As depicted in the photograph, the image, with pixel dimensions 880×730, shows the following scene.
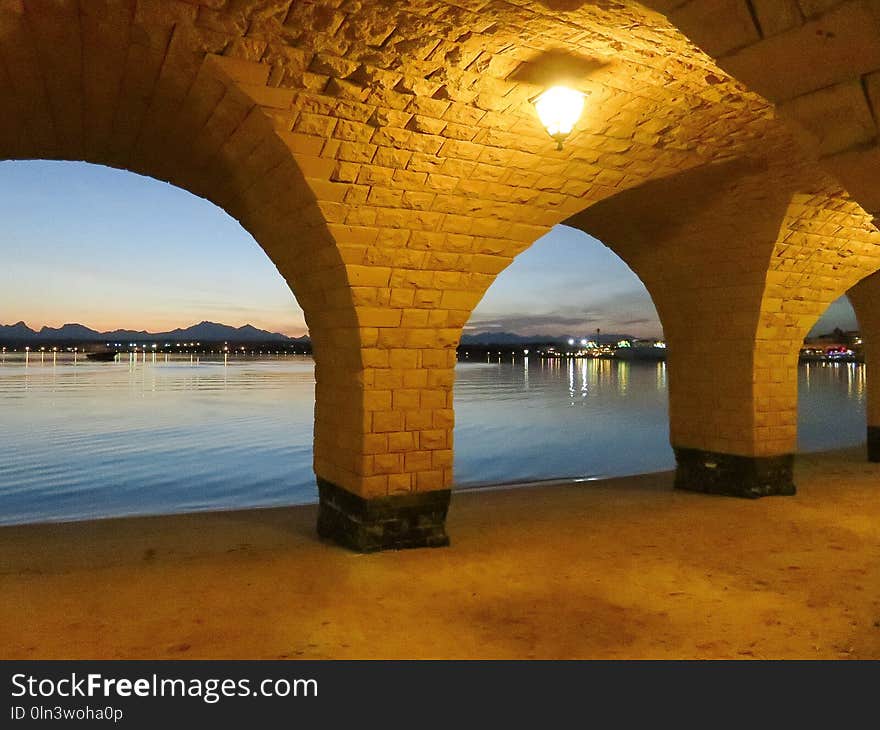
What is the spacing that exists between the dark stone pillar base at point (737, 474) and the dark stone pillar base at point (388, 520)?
4.18 metres

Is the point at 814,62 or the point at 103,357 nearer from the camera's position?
the point at 814,62

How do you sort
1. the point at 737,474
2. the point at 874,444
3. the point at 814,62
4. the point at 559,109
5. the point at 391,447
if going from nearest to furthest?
the point at 814,62 < the point at 559,109 < the point at 391,447 < the point at 737,474 < the point at 874,444

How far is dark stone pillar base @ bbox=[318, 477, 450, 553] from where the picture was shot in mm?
5445

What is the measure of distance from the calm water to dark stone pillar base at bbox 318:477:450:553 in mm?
3430

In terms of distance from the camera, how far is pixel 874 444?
10.9 meters

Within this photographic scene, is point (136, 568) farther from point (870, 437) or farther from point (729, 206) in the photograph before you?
point (870, 437)

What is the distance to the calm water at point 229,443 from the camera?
30.3 feet

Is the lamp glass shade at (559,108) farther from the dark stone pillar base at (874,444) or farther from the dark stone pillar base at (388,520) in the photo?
the dark stone pillar base at (874,444)

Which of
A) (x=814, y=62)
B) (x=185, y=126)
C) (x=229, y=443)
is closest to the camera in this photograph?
(x=814, y=62)

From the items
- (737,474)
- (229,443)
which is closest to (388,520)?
(737,474)

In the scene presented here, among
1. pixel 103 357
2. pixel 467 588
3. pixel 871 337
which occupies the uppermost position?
pixel 871 337

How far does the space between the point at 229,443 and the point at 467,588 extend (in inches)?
385

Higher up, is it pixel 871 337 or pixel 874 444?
pixel 871 337

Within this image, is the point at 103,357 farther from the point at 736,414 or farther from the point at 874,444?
the point at 736,414
